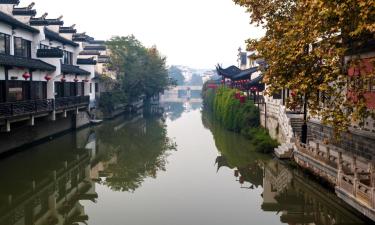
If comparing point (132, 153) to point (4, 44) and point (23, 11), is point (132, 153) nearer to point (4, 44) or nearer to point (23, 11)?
point (4, 44)

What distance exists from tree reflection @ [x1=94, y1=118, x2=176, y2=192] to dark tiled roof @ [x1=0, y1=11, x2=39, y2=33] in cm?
1092

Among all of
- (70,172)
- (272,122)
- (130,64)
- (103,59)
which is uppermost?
(103,59)

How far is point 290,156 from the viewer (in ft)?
82.5

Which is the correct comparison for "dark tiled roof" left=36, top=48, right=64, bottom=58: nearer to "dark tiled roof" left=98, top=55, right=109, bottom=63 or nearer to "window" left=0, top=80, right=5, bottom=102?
"window" left=0, top=80, right=5, bottom=102

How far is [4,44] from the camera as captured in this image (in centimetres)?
2772

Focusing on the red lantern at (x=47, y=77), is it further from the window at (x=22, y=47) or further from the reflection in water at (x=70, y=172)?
the reflection in water at (x=70, y=172)

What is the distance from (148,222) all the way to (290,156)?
12.7 m

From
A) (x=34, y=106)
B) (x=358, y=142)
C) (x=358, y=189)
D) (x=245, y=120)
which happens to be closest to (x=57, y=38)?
(x=34, y=106)

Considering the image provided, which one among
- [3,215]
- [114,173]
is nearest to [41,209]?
[3,215]

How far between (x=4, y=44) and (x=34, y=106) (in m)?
5.03

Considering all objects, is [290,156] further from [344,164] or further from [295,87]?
[295,87]

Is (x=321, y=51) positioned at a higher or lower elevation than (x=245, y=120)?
higher

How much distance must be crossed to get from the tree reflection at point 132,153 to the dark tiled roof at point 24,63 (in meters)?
7.85

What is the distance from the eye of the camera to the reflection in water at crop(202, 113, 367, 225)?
16078 mm
